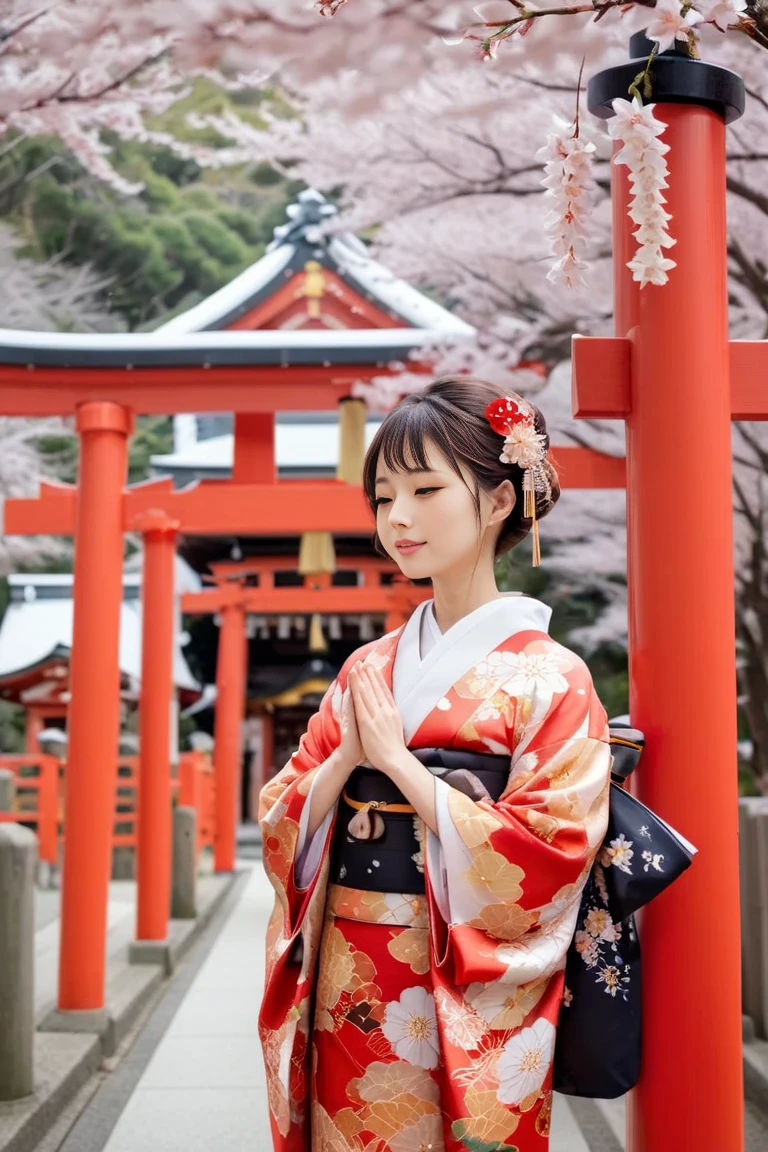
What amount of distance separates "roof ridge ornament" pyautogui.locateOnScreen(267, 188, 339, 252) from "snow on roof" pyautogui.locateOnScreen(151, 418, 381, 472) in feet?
15.9

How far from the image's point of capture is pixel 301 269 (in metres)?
10.7

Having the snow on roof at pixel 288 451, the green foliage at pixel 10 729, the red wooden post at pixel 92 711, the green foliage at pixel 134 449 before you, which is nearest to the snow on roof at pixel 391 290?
the red wooden post at pixel 92 711

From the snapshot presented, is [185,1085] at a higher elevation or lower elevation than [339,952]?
lower

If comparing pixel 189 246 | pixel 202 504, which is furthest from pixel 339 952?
pixel 189 246

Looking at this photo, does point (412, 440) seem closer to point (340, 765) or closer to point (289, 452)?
point (340, 765)

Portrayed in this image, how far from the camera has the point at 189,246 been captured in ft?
79.8

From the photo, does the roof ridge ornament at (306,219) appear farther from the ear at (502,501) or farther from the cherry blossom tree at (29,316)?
the ear at (502,501)

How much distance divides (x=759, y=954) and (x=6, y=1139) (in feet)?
9.68

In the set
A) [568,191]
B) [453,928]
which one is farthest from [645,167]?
[453,928]

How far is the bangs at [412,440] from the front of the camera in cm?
232

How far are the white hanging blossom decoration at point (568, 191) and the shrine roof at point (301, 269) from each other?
21.6 feet

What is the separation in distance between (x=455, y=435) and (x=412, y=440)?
0.08 m

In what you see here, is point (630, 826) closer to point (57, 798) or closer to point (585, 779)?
point (585, 779)

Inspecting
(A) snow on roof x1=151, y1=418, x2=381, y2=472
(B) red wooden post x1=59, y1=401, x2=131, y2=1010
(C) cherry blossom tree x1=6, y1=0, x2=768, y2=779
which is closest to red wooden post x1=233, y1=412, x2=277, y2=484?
(C) cherry blossom tree x1=6, y1=0, x2=768, y2=779
